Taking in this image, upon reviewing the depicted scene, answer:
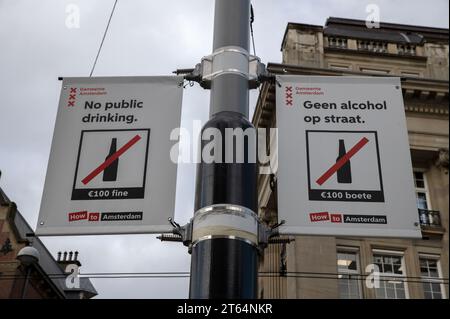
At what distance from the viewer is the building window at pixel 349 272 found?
75.9ft

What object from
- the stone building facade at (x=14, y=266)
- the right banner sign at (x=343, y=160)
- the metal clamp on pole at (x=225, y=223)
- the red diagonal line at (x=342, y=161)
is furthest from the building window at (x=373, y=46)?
the metal clamp on pole at (x=225, y=223)

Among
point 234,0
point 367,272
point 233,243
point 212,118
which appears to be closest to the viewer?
point 233,243

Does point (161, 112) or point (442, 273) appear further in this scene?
point (442, 273)

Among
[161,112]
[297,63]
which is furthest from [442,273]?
[161,112]

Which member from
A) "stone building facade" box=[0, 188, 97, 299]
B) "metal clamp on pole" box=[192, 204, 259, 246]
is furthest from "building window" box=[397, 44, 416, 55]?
"metal clamp on pole" box=[192, 204, 259, 246]

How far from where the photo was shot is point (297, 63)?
1083 inches

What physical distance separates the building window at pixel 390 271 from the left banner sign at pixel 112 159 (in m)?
20.1

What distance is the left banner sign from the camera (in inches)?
186

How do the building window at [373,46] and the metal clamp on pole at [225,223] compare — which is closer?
the metal clamp on pole at [225,223]

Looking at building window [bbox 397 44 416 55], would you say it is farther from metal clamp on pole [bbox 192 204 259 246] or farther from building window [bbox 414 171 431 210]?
metal clamp on pole [bbox 192 204 259 246]

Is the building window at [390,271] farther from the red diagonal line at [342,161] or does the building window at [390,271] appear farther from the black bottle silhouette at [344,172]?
the black bottle silhouette at [344,172]

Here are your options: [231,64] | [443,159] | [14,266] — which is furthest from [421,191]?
[231,64]
